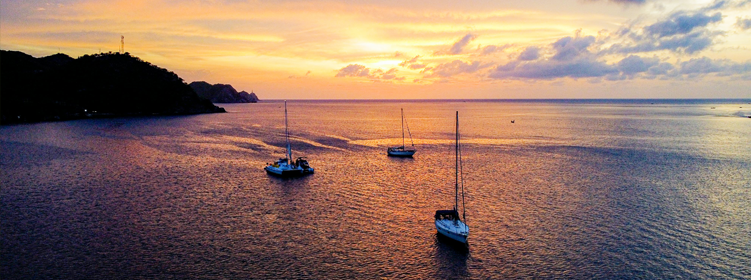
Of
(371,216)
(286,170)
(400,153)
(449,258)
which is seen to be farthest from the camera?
(400,153)

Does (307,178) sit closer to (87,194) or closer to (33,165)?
(87,194)

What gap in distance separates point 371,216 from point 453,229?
10.7 m

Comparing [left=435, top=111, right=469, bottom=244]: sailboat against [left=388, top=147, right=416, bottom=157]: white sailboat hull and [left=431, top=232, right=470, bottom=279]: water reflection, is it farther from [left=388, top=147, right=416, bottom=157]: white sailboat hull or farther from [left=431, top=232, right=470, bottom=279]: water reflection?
[left=388, top=147, right=416, bottom=157]: white sailboat hull

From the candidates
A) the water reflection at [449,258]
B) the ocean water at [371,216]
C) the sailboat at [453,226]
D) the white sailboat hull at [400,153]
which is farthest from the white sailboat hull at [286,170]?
the water reflection at [449,258]

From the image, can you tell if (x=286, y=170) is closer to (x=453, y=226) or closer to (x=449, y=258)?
(x=453, y=226)

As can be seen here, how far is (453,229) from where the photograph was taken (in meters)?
39.7

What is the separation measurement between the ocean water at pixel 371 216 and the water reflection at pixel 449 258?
0.16 m

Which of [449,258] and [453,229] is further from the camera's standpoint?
[453,229]

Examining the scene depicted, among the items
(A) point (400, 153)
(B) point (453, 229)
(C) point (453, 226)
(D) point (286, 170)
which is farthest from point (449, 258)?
(A) point (400, 153)

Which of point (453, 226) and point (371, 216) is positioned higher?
point (453, 226)

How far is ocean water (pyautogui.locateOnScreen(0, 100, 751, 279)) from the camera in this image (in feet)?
116

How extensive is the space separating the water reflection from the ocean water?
0.16 meters

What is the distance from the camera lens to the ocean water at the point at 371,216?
116 feet

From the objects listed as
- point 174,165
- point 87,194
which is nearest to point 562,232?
point 87,194
